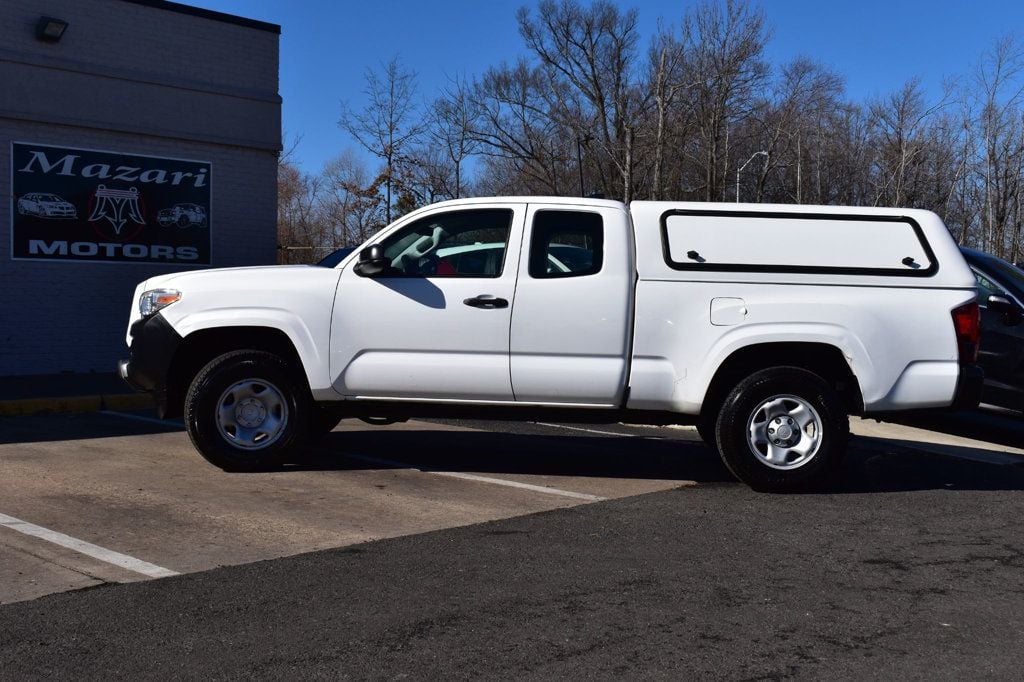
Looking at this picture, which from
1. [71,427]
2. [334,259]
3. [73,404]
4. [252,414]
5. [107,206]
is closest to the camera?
[252,414]

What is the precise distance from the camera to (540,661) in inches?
160

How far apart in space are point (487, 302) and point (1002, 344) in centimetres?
535

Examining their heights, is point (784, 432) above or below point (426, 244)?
below

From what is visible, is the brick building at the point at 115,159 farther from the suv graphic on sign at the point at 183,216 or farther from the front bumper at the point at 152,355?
the front bumper at the point at 152,355

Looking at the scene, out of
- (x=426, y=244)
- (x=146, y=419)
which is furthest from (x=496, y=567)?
(x=146, y=419)

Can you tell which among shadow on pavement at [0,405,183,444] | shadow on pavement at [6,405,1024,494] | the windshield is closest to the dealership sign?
shadow on pavement at [0,405,183,444]

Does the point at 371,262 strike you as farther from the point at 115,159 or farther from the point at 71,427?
the point at 115,159

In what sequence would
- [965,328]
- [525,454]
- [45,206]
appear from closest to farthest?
[965,328] < [525,454] < [45,206]

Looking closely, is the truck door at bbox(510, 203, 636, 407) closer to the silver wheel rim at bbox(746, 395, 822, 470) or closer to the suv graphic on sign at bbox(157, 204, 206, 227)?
the silver wheel rim at bbox(746, 395, 822, 470)

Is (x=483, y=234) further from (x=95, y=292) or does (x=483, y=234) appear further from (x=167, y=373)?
(x=95, y=292)

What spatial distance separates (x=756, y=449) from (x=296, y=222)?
41276 mm

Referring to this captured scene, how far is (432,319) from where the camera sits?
7.49 m

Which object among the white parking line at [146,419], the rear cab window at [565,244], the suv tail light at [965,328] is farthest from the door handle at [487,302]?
the white parking line at [146,419]

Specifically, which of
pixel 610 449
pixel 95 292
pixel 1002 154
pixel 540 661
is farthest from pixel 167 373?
pixel 1002 154
